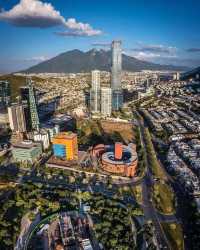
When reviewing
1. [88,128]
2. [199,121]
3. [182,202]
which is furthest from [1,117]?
[199,121]

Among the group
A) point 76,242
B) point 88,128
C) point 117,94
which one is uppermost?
point 117,94

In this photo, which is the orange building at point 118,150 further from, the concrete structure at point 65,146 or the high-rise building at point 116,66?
the high-rise building at point 116,66

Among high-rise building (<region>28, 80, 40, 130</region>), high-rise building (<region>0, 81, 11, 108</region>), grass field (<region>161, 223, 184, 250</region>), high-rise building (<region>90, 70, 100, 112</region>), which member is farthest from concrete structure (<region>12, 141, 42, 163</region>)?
high-rise building (<region>90, 70, 100, 112</region>)

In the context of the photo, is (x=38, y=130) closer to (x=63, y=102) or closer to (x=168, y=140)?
(x=168, y=140)

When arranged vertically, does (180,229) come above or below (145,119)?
below

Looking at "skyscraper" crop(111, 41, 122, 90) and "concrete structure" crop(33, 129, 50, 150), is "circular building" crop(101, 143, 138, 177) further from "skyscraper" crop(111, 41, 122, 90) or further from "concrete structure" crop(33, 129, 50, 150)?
"skyscraper" crop(111, 41, 122, 90)

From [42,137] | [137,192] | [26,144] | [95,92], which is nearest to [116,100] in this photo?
[95,92]
